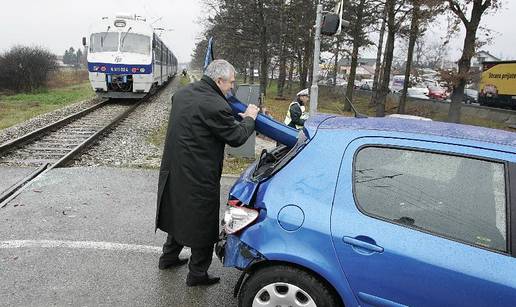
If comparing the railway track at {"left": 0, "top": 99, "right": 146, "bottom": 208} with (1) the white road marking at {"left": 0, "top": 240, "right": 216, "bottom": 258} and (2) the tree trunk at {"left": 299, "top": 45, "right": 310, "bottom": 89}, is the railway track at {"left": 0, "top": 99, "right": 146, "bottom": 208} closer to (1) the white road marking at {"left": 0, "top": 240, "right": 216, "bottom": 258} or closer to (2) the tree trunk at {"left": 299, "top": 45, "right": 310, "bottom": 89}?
(1) the white road marking at {"left": 0, "top": 240, "right": 216, "bottom": 258}

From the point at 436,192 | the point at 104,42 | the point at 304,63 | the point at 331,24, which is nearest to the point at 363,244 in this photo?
the point at 436,192

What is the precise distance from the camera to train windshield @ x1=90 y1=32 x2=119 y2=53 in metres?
18.5

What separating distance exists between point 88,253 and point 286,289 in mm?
2380

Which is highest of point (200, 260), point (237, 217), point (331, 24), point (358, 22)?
point (358, 22)

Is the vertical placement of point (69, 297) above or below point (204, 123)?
below

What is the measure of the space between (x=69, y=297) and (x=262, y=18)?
84.1 ft

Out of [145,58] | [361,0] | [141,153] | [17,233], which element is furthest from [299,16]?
[17,233]

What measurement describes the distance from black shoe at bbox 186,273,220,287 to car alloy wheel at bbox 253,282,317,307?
3.21 ft

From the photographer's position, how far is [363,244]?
8.68 ft

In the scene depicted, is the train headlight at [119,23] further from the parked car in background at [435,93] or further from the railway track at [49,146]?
the parked car in background at [435,93]

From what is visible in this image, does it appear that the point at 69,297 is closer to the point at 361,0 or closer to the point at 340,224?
the point at 340,224

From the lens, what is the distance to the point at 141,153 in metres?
9.58

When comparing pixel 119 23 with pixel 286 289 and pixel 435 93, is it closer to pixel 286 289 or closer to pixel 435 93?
pixel 286 289

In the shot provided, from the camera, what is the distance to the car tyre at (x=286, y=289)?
2.79 m
